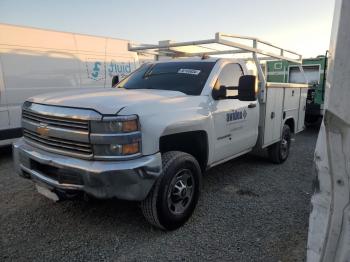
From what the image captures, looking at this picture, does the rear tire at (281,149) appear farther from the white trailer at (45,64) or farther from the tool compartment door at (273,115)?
the white trailer at (45,64)

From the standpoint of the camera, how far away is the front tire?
122 inches

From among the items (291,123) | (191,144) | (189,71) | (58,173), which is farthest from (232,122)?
(291,123)

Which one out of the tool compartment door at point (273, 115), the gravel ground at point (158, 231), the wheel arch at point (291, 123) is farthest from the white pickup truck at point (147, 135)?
the wheel arch at point (291, 123)

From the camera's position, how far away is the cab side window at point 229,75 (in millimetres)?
4241

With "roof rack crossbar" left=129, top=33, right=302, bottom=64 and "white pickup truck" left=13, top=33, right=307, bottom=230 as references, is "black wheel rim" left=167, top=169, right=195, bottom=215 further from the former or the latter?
"roof rack crossbar" left=129, top=33, right=302, bottom=64

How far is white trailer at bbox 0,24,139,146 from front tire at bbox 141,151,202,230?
4207 mm

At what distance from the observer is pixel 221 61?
172 inches

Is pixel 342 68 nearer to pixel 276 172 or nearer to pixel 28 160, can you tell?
pixel 28 160

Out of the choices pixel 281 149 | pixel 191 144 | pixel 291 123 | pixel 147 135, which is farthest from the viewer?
pixel 291 123

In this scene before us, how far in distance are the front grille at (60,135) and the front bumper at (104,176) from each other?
8 centimetres

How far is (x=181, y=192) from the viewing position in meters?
3.39

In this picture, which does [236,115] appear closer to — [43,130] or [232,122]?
[232,122]

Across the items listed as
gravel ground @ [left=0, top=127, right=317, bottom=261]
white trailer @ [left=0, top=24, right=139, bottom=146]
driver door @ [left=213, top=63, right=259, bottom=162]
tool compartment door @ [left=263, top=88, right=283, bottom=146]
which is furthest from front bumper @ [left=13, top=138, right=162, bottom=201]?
white trailer @ [left=0, top=24, right=139, bottom=146]

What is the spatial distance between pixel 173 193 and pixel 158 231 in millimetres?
442
